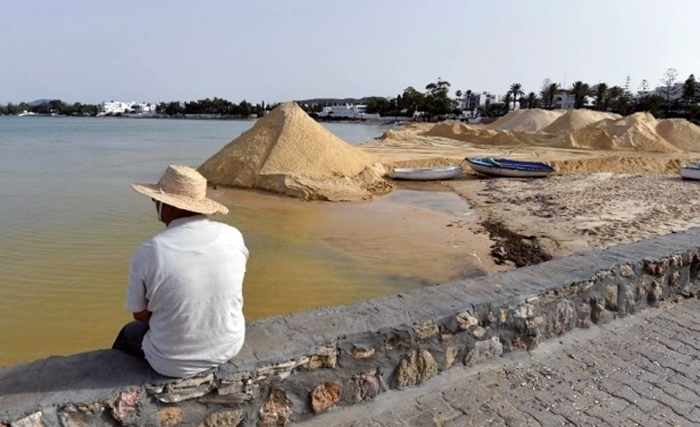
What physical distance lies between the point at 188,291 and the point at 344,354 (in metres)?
1.00

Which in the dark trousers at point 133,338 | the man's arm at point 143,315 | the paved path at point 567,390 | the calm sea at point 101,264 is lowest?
the calm sea at point 101,264

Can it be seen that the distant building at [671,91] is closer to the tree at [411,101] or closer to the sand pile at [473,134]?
the tree at [411,101]

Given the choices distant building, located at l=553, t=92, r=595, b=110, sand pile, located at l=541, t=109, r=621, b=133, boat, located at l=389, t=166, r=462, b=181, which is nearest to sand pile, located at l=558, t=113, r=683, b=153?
sand pile, located at l=541, t=109, r=621, b=133

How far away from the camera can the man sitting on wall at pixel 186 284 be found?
88.0 inches

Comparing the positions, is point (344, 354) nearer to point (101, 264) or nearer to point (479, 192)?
point (101, 264)

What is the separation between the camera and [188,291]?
7.47ft

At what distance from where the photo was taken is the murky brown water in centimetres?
675

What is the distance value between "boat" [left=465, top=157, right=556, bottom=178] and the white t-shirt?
1964 cm

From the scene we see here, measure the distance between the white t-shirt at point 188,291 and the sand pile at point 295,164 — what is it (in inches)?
582

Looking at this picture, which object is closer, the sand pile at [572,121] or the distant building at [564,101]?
the sand pile at [572,121]

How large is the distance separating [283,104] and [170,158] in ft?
42.1

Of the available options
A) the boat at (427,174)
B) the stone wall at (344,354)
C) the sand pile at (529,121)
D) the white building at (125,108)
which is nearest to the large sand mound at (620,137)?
the sand pile at (529,121)

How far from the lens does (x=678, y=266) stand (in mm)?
4613

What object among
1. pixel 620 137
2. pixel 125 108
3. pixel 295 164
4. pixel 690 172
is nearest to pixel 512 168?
pixel 690 172
